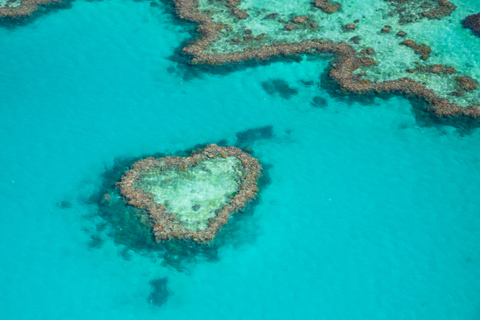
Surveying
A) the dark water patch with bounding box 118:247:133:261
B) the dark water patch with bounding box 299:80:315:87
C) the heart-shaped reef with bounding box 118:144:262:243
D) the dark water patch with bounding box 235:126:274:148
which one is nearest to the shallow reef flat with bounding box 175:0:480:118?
the dark water patch with bounding box 299:80:315:87

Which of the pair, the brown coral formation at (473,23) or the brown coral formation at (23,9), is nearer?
the brown coral formation at (473,23)

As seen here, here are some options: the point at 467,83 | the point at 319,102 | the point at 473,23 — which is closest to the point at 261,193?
the point at 319,102

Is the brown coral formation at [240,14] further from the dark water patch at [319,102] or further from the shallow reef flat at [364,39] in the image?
the dark water patch at [319,102]

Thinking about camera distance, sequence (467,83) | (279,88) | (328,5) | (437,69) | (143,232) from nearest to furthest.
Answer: (143,232) < (467,83) < (279,88) < (437,69) < (328,5)

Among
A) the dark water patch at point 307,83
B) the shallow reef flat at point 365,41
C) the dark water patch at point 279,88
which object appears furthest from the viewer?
the dark water patch at point 307,83

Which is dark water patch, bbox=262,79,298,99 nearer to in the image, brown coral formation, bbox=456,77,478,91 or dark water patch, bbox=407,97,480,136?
dark water patch, bbox=407,97,480,136

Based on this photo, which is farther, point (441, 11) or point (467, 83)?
point (441, 11)

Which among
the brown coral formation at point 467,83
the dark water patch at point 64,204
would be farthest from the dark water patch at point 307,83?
the dark water patch at point 64,204

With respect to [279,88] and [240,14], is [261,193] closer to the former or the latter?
[279,88]
